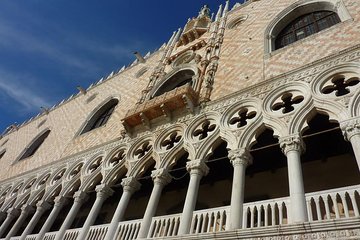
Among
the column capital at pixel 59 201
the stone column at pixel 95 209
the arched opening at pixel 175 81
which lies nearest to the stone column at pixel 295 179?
the stone column at pixel 95 209

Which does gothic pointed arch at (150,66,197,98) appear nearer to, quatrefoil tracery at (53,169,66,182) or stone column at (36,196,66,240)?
quatrefoil tracery at (53,169,66,182)

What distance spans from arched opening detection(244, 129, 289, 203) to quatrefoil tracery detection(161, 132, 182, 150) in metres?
1.78

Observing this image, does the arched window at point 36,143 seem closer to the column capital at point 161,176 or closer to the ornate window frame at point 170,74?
the ornate window frame at point 170,74

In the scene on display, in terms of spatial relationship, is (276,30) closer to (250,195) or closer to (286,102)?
(286,102)

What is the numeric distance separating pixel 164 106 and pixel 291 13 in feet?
16.5

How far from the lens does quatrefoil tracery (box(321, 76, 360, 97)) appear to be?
214 inches

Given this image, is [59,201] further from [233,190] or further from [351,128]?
[351,128]

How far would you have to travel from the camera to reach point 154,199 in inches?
232

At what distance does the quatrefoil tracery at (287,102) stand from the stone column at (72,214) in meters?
5.29

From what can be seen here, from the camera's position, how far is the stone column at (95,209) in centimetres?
627

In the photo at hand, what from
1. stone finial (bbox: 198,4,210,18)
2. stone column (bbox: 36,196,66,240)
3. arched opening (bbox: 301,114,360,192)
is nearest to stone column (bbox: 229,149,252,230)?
arched opening (bbox: 301,114,360,192)

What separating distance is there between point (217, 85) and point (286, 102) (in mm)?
Answer: 2455

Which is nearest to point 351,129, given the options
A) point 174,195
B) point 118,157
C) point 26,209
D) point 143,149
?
point 143,149

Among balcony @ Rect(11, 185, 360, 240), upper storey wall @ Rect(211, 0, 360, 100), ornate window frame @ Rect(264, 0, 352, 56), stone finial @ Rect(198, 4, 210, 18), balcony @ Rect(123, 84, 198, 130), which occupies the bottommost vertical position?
balcony @ Rect(11, 185, 360, 240)
